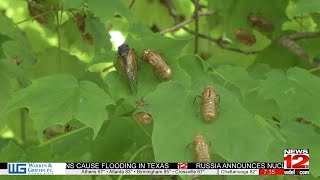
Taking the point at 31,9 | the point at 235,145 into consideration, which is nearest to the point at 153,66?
the point at 235,145

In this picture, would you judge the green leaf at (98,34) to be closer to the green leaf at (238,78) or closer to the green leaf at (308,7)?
the green leaf at (238,78)

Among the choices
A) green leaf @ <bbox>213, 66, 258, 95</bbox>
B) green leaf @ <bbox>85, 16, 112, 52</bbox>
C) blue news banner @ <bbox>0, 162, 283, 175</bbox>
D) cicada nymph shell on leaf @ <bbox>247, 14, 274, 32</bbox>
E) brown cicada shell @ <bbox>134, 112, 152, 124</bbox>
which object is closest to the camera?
blue news banner @ <bbox>0, 162, 283, 175</bbox>

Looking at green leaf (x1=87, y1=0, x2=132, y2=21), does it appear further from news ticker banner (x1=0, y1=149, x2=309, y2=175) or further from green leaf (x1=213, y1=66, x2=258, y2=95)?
news ticker banner (x1=0, y1=149, x2=309, y2=175)

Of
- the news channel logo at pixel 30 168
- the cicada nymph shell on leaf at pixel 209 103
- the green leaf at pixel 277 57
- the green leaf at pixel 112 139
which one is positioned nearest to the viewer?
the cicada nymph shell on leaf at pixel 209 103

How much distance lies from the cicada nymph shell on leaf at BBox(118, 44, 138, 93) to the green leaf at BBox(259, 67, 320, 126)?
66 cm

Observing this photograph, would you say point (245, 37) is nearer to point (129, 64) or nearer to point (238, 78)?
point (238, 78)

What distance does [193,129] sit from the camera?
257cm

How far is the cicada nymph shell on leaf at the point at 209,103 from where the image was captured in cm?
255

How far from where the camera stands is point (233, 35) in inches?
184

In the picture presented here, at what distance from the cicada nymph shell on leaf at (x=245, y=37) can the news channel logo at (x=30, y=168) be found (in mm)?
2359

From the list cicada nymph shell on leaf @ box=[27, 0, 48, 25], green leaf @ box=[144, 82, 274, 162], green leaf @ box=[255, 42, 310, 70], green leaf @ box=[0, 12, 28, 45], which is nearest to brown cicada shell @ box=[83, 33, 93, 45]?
cicada nymph shell on leaf @ box=[27, 0, 48, 25]

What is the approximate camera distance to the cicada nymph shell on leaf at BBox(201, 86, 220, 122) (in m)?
2.55

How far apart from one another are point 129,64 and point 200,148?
606mm

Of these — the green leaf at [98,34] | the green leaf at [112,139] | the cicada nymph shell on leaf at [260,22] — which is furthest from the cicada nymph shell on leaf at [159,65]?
the cicada nymph shell on leaf at [260,22]
